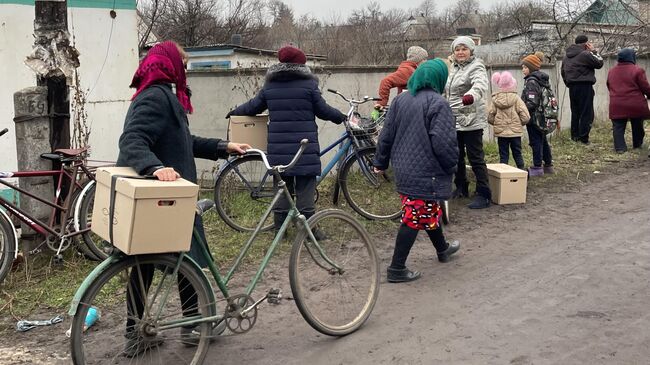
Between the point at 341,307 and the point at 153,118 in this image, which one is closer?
the point at 153,118

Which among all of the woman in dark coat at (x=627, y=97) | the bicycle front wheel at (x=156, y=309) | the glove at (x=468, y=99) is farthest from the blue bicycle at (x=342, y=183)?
the woman in dark coat at (x=627, y=97)

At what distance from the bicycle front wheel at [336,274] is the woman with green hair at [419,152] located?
2.74ft

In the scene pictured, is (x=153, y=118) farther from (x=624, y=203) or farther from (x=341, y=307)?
(x=624, y=203)

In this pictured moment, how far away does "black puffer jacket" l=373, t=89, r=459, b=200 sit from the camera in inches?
204

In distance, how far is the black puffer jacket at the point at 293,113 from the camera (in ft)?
20.3

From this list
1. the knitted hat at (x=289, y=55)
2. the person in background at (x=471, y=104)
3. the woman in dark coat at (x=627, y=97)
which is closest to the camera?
the knitted hat at (x=289, y=55)

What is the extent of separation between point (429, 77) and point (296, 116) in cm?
141

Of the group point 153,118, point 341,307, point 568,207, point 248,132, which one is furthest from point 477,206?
point 153,118

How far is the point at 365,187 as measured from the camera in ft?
24.1

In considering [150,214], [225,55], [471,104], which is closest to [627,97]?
[471,104]

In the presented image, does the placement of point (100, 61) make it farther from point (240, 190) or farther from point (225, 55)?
point (225, 55)

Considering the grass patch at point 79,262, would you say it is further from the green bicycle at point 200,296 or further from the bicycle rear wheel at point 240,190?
the green bicycle at point 200,296

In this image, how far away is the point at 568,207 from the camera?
25.5 feet

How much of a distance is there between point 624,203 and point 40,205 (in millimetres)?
6188
